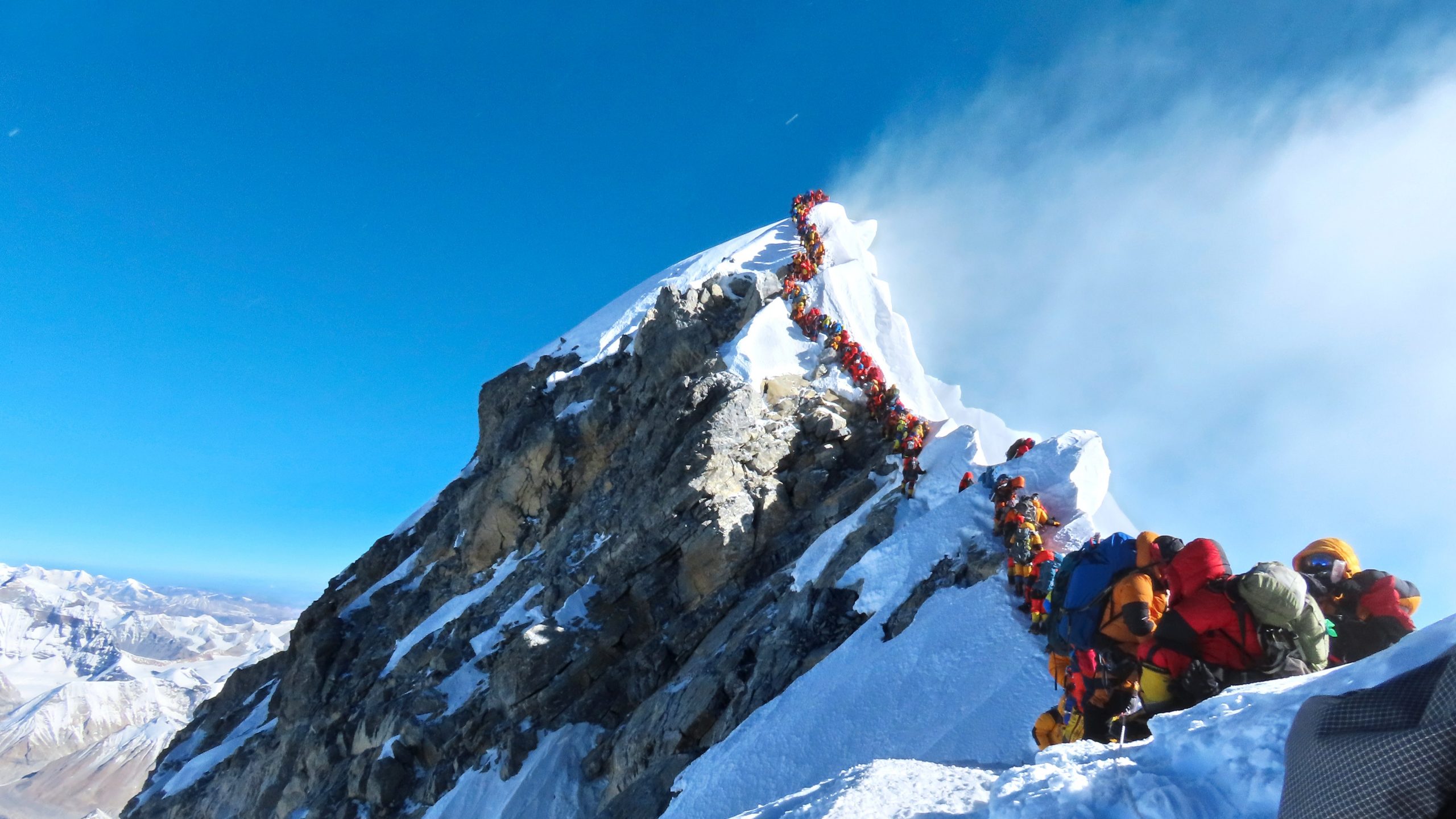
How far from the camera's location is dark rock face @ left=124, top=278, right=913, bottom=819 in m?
16.0

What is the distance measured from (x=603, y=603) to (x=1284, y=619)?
1852 centimetres

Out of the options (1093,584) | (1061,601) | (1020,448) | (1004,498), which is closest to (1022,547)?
(1004,498)

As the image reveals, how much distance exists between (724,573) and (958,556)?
892 cm

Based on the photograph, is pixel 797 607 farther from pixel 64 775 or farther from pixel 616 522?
pixel 64 775

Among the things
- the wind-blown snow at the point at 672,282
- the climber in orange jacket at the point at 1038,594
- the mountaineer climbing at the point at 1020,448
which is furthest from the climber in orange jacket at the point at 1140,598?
the wind-blown snow at the point at 672,282

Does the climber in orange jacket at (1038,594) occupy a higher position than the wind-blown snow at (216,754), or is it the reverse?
the climber in orange jacket at (1038,594)

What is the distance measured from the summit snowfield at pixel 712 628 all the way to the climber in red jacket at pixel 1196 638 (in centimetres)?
98

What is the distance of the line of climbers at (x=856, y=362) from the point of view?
1803 cm

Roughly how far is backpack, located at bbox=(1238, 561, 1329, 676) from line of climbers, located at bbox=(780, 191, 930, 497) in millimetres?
10649

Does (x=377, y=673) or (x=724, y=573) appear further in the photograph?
(x=377, y=673)

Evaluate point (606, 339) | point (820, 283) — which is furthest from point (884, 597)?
point (606, 339)

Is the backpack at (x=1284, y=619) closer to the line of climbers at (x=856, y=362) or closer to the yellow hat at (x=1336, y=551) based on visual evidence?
the yellow hat at (x=1336, y=551)

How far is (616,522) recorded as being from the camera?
23250mm

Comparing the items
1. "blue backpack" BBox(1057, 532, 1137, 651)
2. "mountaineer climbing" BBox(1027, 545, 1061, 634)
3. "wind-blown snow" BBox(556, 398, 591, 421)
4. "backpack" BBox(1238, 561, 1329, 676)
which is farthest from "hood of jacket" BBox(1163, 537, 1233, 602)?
"wind-blown snow" BBox(556, 398, 591, 421)
